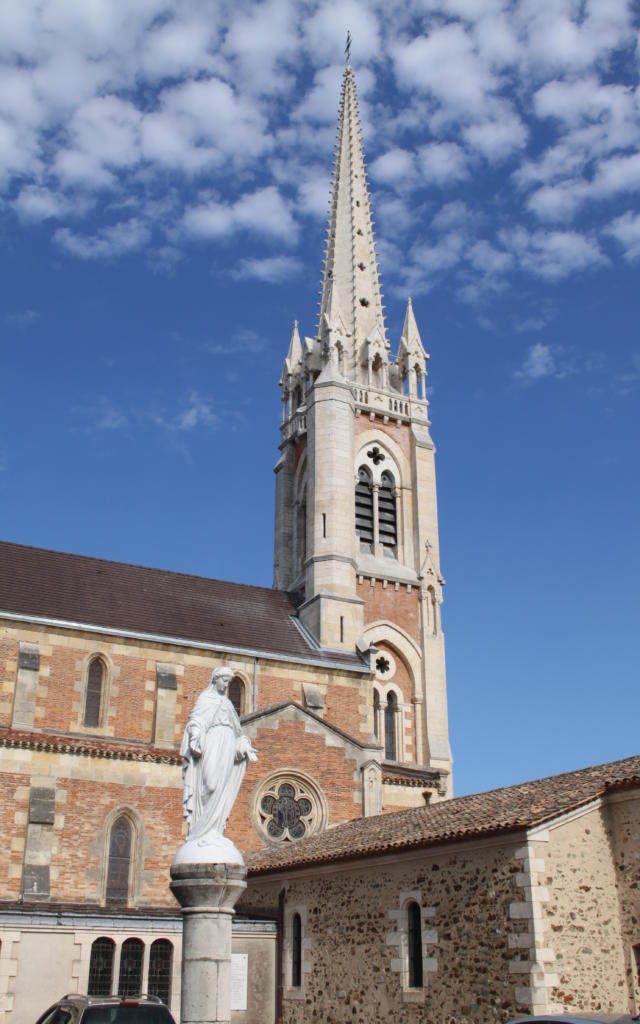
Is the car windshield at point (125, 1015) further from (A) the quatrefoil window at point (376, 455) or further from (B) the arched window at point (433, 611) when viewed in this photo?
(A) the quatrefoil window at point (376, 455)

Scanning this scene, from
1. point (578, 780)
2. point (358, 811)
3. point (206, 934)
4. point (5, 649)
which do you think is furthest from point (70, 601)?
point (206, 934)

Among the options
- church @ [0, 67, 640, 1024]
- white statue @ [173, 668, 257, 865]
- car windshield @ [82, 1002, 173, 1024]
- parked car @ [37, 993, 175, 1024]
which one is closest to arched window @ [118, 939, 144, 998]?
church @ [0, 67, 640, 1024]

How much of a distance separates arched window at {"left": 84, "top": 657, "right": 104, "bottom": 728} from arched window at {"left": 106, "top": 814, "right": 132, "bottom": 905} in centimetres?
340

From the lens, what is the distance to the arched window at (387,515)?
130ft

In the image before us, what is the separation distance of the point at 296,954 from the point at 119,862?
6658 millimetres

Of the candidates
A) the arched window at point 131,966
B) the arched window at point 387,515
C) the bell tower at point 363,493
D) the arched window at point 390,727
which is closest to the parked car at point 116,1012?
the arched window at point 131,966

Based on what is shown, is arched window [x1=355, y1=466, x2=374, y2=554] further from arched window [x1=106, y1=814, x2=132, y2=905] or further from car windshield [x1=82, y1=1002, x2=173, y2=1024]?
car windshield [x1=82, y1=1002, x2=173, y2=1024]

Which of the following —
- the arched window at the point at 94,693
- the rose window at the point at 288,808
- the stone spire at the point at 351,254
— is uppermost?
the stone spire at the point at 351,254

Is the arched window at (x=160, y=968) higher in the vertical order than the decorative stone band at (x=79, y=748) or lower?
lower

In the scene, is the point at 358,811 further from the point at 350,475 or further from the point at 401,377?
the point at 401,377

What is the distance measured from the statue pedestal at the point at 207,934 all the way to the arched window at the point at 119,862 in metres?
14.6

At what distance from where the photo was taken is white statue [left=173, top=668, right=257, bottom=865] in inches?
447

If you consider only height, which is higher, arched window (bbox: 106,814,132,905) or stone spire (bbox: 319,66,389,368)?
stone spire (bbox: 319,66,389,368)

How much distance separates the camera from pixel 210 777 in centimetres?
1165
